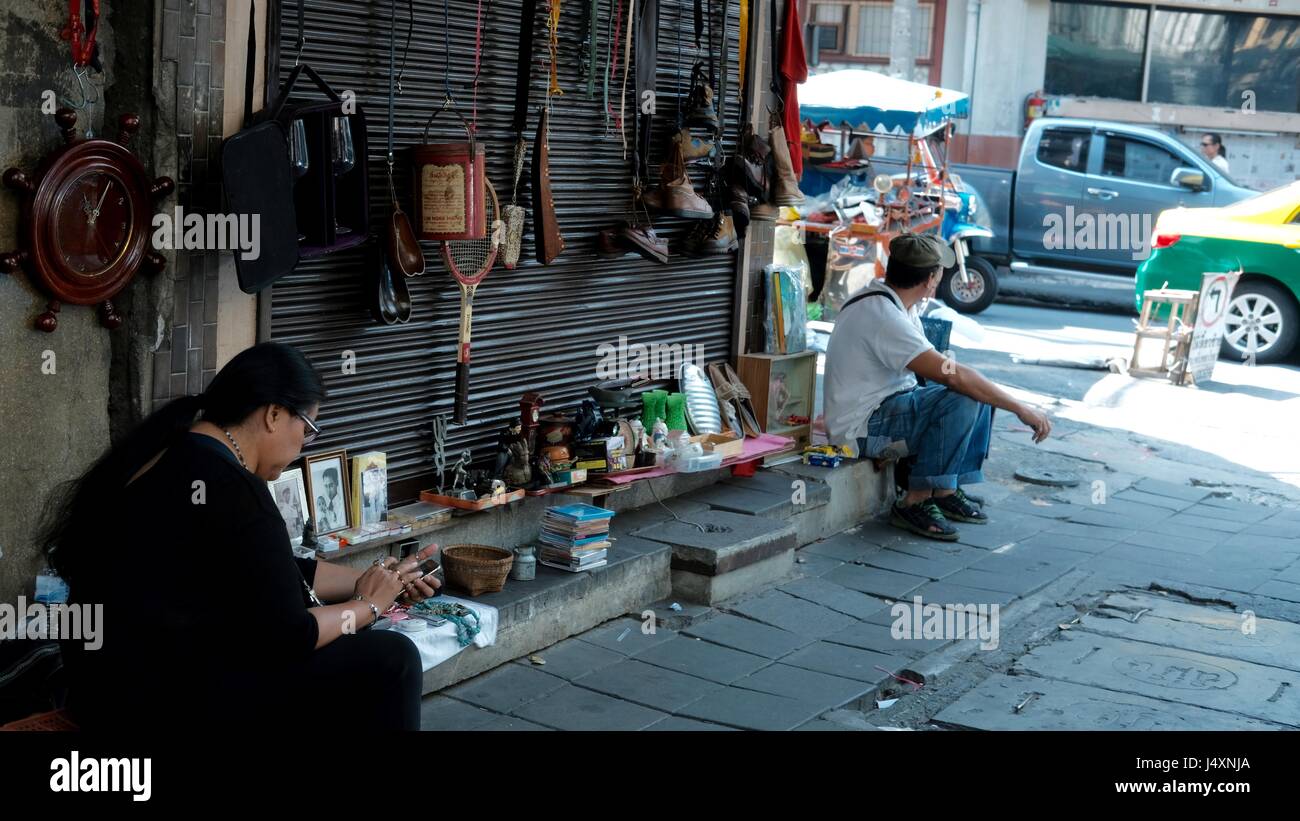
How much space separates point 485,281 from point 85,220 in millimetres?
1881

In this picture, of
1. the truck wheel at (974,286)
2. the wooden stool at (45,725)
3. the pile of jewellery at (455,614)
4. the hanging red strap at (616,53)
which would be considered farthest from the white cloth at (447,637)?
the truck wheel at (974,286)

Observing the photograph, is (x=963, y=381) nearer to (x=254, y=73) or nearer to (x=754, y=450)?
(x=754, y=450)

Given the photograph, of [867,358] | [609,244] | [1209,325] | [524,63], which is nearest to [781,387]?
[867,358]

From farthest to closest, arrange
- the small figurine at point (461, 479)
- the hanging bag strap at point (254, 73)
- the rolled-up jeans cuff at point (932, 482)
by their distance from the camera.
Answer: the rolled-up jeans cuff at point (932, 482) → the small figurine at point (461, 479) → the hanging bag strap at point (254, 73)

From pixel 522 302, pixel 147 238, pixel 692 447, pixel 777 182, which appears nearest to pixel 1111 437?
pixel 777 182

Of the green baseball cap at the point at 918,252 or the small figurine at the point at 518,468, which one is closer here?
the small figurine at the point at 518,468

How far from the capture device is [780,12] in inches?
292

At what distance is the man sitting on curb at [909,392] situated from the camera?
6.87 metres

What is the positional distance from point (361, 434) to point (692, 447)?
1.73 m

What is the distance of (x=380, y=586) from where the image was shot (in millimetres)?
3766

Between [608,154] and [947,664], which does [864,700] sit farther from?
[608,154]

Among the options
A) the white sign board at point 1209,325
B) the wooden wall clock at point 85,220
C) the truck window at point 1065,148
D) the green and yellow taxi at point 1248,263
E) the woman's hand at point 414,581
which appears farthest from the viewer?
the truck window at point 1065,148

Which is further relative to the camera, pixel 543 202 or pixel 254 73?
Answer: pixel 543 202

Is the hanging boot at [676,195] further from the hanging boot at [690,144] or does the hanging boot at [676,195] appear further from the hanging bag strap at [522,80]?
the hanging bag strap at [522,80]
